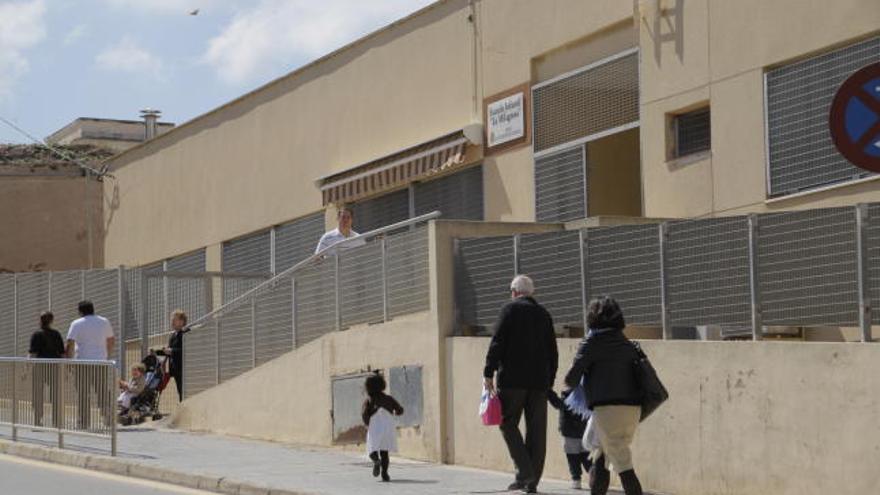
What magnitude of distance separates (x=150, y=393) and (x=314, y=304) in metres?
4.14

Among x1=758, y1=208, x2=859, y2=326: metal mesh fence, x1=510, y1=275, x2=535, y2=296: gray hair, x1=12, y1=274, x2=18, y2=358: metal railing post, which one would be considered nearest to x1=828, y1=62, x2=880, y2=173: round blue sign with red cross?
x1=758, y1=208, x2=859, y2=326: metal mesh fence

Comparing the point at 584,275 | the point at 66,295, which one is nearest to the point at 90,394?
the point at 584,275

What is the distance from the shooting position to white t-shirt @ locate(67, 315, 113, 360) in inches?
827

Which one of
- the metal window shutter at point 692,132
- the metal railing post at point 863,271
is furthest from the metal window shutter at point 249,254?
the metal railing post at point 863,271

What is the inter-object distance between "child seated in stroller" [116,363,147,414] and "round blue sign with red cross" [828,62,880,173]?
1413 cm

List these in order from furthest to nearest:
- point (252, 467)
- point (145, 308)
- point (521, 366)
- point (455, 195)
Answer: point (145, 308) < point (455, 195) < point (252, 467) < point (521, 366)

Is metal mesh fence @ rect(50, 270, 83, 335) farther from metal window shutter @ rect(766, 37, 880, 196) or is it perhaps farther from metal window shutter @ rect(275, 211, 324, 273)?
metal window shutter @ rect(766, 37, 880, 196)

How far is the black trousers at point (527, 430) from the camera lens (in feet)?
43.5

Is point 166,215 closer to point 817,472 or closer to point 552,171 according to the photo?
point 552,171

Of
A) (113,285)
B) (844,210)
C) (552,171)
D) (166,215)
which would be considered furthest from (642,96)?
(166,215)

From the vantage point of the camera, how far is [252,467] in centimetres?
1598

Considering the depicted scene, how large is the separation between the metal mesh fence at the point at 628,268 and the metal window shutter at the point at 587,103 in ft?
18.2

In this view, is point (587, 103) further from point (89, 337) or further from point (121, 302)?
point (121, 302)

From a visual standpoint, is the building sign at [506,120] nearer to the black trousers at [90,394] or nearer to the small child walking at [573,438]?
the black trousers at [90,394]
